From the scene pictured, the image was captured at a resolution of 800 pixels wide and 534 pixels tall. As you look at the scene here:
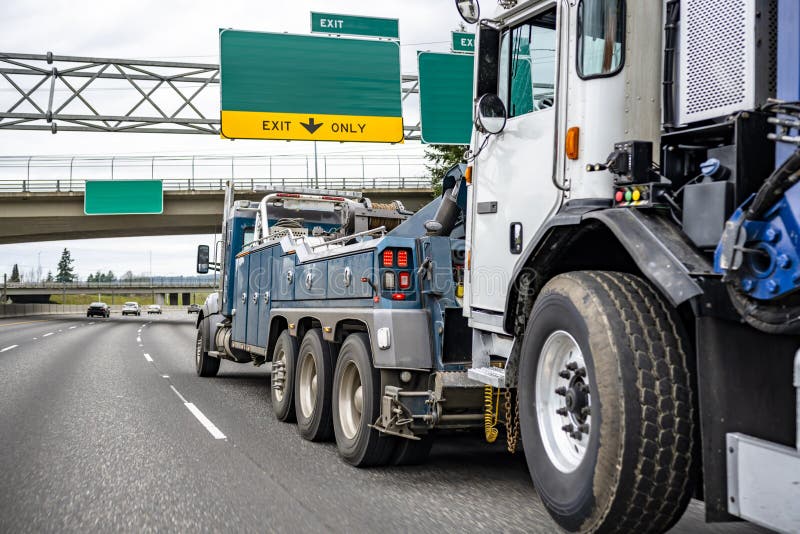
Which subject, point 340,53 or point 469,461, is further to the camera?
point 340,53

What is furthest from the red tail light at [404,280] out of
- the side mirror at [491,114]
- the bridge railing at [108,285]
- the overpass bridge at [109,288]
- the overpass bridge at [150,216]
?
the bridge railing at [108,285]

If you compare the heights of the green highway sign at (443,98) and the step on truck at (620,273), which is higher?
the green highway sign at (443,98)

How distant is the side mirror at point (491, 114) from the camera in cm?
507

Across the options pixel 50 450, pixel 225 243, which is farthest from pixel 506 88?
pixel 225 243

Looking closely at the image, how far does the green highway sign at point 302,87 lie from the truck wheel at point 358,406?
13568 millimetres

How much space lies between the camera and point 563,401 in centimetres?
416

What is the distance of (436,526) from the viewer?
5.00 m

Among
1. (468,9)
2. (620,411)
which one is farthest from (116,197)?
(620,411)

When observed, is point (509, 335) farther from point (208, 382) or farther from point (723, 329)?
point (208, 382)

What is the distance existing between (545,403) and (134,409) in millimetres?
7457

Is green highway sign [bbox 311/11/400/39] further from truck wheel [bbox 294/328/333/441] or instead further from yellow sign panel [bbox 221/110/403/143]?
truck wheel [bbox 294/328/333/441]

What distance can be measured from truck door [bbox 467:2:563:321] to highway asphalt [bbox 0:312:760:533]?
1.43 metres

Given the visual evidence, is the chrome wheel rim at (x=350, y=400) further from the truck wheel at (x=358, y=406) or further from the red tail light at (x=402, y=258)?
the red tail light at (x=402, y=258)

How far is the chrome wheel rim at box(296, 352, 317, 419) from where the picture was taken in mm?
8108
